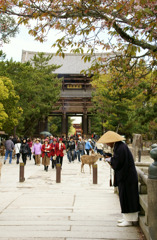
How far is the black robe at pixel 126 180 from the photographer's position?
444 centimetres

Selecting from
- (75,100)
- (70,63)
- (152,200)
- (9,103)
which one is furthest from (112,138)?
(70,63)

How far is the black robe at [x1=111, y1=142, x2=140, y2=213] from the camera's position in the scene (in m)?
4.44

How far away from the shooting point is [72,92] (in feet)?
142

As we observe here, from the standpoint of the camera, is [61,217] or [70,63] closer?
[61,217]

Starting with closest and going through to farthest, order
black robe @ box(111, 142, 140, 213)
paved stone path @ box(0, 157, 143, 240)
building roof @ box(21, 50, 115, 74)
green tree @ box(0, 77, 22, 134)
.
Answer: paved stone path @ box(0, 157, 143, 240) < black robe @ box(111, 142, 140, 213) < green tree @ box(0, 77, 22, 134) < building roof @ box(21, 50, 115, 74)

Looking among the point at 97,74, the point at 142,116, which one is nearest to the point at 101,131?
the point at 142,116

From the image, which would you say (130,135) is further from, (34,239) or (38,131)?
(34,239)

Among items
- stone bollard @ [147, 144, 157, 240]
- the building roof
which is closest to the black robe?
stone bollard @ [147, 144, 157, 240]

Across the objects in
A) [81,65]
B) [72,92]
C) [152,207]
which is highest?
[81,65]

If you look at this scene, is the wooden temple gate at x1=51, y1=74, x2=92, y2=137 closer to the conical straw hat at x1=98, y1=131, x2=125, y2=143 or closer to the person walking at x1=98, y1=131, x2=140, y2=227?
the conical straw hat at x1=98, y1=131, x2=125, y2=143

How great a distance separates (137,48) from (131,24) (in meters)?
0.42

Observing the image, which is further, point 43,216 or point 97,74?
point 97,74

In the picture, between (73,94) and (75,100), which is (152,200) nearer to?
(75,100)

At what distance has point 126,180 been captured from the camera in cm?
450
